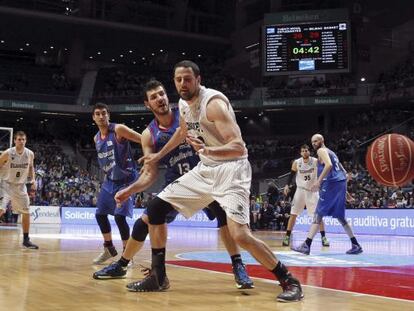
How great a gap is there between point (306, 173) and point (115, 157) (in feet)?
16.4

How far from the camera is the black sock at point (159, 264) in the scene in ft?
15.5

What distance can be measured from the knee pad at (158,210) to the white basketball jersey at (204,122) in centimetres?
51

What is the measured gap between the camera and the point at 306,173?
1066cm

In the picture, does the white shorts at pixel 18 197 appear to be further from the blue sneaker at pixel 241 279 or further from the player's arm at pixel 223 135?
the player's arm at pixel 223 135

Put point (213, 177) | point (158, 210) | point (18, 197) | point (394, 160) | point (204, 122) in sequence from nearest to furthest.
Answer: point (204, 122) → point (213, 177) → point (158, 210) → point (394, 160) → point (18, 197)

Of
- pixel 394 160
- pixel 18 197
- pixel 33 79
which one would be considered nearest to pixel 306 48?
pixel 18 197

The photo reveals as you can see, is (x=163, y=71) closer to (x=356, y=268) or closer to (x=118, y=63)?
(x=118, y=63)

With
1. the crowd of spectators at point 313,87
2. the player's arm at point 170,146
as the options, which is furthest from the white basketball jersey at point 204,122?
the crowd of spectators at point 313,87

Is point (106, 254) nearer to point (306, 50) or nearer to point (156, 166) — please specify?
point (156, 166)

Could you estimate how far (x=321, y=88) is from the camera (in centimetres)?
2909

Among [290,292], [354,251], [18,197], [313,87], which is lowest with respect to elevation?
[354,251]

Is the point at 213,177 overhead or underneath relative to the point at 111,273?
overhead

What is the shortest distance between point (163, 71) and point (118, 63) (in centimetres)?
557

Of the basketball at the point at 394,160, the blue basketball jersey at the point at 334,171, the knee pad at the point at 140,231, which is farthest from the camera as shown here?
the blue basketball jersey at the point at 334,171
